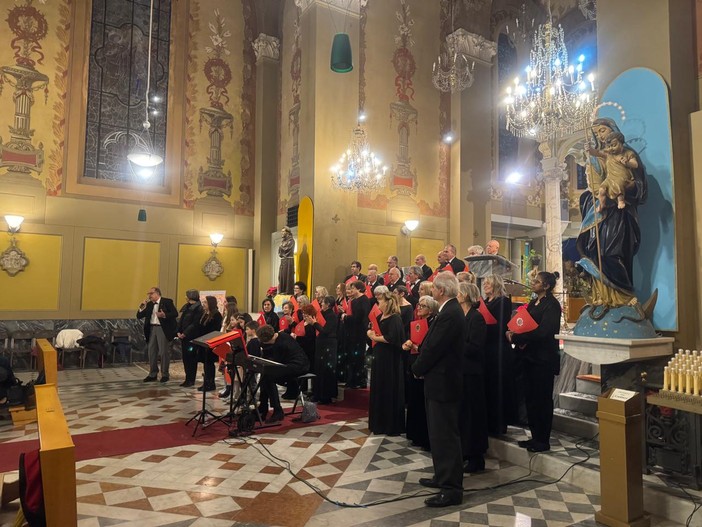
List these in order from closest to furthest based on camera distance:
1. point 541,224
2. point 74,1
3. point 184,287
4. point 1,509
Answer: point 1,509 < point 74,1 < point 184,287 < point 541,224

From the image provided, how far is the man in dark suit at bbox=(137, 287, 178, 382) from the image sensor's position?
334 inches

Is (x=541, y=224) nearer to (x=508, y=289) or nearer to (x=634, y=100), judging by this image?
(x=508, y=289)

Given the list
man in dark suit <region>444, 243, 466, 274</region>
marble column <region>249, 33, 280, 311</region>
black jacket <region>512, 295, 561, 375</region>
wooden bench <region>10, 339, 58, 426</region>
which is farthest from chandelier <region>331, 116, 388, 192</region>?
wooden bench <region>10, 339, 58, 426</region>

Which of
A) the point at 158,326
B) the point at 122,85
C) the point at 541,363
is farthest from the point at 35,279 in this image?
the point at 541,363

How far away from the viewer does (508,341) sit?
5.18 metres

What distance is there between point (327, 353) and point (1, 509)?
4130 millimetres

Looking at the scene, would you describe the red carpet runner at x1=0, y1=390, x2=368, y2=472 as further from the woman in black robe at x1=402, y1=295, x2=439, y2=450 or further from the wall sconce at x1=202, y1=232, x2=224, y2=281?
the wall sconce at x1=202, y1=232, x2=224, y2=281

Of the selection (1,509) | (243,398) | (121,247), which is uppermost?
(121,247)

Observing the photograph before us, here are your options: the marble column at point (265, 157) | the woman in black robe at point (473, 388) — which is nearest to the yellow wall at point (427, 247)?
the marble column at point (265, 157)

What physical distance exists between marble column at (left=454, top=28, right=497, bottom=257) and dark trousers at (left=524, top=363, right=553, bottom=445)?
27.0 feet

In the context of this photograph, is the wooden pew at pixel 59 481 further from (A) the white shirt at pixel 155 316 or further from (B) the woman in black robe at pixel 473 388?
(A) the white shirt at pixel 155 316

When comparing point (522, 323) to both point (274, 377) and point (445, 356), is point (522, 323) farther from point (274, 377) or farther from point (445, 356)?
point (274, 377)

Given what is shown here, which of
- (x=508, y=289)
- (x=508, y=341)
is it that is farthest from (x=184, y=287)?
(x=508, y=341)

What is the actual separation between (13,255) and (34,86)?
3.60 meters
